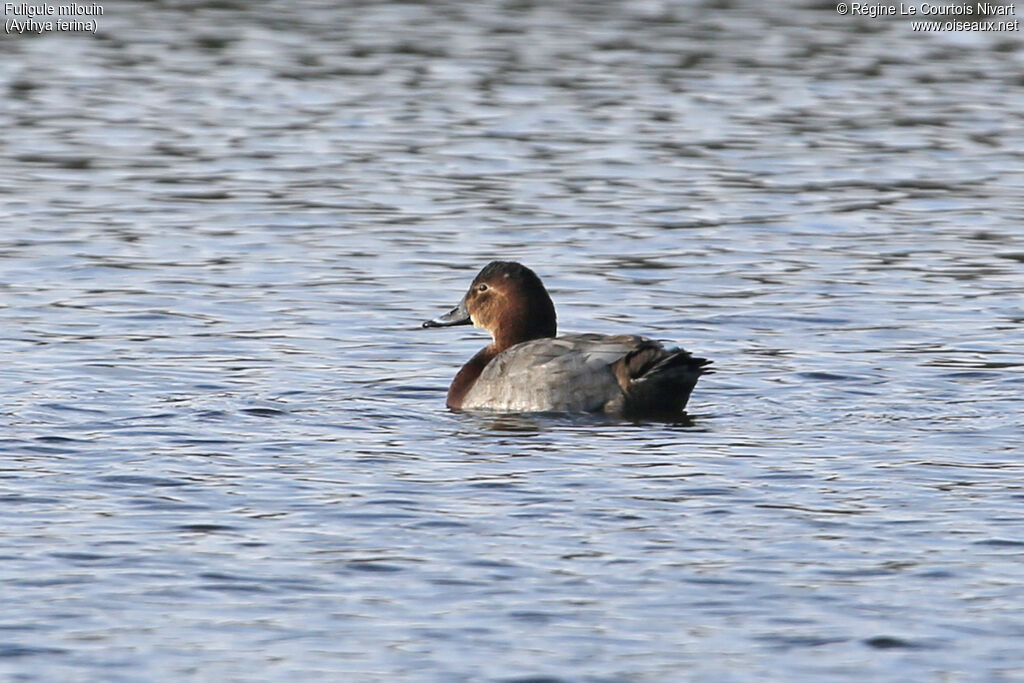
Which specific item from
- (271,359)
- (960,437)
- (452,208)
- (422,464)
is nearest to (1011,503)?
(960,437)

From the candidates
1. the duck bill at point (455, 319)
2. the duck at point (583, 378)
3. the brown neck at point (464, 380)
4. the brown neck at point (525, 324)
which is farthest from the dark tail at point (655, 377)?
the duck bill at point (455, 319)

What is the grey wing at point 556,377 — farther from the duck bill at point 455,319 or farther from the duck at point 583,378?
the duck bill at point 455,319

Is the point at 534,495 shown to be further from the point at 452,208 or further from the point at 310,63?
the point at 310,63

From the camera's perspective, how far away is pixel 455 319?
1364 centimetres

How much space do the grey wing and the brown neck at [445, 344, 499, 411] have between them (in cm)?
6

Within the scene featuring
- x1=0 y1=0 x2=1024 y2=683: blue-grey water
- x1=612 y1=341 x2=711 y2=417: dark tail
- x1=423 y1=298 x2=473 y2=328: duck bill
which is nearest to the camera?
x1=0 y1=0 x2=1024 y2=683: blue-grey water

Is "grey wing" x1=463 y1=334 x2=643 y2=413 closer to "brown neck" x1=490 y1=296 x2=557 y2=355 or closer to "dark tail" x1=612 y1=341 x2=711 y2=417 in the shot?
"dark tail" x1=612 y1=341 x2=711 y2=417

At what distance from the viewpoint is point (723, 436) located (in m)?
11.5

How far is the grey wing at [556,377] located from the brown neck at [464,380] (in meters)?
0.06

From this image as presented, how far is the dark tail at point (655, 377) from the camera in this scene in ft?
38.9

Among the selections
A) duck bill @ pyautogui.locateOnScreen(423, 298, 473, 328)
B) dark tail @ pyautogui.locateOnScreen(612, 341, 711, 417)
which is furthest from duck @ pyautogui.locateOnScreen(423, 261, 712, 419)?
duck bill @ pyautogui.locateOnScreen(423, 298, 473, 328)

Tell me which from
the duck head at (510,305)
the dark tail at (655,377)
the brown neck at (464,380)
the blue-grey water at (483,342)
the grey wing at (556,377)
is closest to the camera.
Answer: the blue-grey water at (483,342)

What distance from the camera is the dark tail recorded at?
11852 mm

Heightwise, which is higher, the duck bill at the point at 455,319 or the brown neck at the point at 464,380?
the duck bill at the point at 455,319
